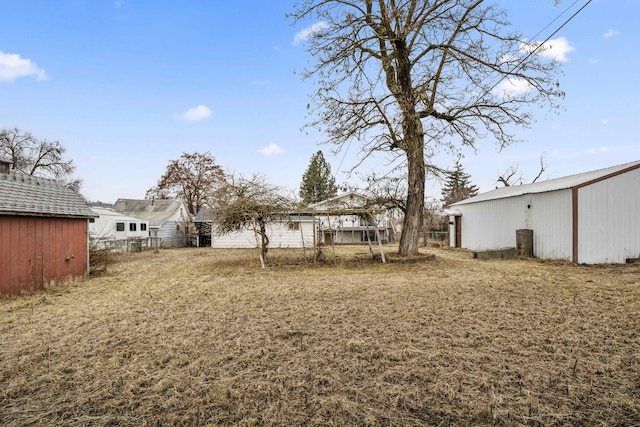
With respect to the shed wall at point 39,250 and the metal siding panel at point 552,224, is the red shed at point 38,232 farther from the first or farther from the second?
the metal siding panel at point 552,224

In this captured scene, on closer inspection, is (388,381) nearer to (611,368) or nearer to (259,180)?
(611,368)

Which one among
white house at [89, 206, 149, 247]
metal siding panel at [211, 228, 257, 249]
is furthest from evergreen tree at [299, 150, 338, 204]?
white house at [89, 206, 149, 247]

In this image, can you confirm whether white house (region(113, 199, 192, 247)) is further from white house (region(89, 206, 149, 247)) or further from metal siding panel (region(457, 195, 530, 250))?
metal siding panel (region(457, 195, 530, 250))

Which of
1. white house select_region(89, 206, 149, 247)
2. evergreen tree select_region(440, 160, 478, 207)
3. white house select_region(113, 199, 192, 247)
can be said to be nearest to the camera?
white house select_region(89, 206, 149, 247)

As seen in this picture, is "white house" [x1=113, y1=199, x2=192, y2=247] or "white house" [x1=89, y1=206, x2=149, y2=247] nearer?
"white house" [x1=89, y1=206, x2=149, y2=247]

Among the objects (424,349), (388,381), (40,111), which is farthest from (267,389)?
(40,111)

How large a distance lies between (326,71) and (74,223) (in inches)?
345

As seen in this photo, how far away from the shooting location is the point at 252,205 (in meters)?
10.6

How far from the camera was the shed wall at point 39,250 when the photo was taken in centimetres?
693

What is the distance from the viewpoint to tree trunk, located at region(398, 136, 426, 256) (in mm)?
11117

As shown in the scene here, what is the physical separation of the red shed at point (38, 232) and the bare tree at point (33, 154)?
71.9 feet

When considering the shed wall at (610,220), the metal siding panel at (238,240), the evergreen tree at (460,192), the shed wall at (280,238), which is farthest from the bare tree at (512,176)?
the metal siding panel at (238,240)

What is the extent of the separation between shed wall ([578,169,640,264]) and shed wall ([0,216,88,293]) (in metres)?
15.2

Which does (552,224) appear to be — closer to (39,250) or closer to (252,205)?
(252,205)
